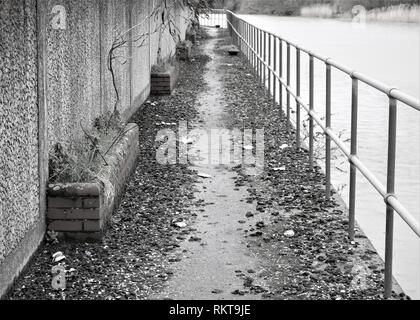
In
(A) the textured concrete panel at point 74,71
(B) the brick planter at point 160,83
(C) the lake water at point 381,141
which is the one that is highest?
(A) the textured concrete panel at point 74,71

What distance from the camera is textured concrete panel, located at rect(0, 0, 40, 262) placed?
4625 mm

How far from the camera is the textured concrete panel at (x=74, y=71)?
5941 mm

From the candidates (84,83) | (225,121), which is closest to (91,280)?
(84,83)

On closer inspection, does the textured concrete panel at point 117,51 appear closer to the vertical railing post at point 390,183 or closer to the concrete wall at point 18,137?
the concrete wall at point 18,137

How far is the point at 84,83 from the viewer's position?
7.14 meters

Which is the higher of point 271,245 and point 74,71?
point 74,71

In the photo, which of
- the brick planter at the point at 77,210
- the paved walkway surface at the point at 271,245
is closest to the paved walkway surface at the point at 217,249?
the paved walkway surface at the point at 271,245

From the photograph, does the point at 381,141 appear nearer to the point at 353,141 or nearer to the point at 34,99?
the point at 353,141

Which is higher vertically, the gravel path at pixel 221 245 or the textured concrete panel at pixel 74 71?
the textured concrete panel at pixel 74 71

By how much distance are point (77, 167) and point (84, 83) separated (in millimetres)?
1471

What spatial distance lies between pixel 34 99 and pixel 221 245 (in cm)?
159

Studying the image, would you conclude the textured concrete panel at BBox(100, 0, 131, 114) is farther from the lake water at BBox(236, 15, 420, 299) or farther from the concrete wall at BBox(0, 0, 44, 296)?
the concrete wall at BBox(0, 0, 44, 296)

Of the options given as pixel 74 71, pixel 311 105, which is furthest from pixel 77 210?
pixel 311 105

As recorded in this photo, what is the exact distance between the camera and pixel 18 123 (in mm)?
4938
